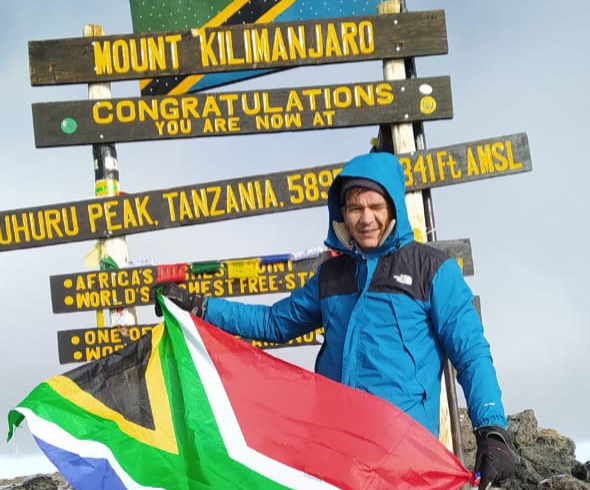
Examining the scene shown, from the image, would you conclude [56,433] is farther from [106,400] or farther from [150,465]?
[150,465]

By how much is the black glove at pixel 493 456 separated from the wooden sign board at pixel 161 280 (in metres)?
4.51

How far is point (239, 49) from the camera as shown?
7.97 meters

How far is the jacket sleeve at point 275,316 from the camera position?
413 centimetres

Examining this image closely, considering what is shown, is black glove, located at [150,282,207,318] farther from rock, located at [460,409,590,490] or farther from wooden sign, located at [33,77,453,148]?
rock, located at [460,409,590,490]

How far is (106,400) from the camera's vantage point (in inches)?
173

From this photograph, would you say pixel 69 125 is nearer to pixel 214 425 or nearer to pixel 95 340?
pixel 95 340

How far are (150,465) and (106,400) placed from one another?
0.54m

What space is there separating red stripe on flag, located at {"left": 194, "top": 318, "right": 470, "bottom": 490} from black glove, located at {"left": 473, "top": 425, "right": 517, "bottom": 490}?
0.27 meters

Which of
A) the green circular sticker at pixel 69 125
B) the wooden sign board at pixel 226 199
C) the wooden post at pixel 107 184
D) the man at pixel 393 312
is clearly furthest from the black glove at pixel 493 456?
the green circular sticker at pixel 69 125

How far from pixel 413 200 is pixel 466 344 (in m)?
4.51

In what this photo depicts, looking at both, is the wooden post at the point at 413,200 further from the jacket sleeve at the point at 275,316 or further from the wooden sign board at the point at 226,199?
the jacket sleeve at the point at 275,316

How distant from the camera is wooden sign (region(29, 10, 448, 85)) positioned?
7961mm

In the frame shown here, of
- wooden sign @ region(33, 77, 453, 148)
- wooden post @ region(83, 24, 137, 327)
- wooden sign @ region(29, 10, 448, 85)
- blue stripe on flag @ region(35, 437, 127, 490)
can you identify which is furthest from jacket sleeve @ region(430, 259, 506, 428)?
wooden post @ region(83, 24, 137, 327)

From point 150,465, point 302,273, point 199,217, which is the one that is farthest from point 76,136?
point 150,465
